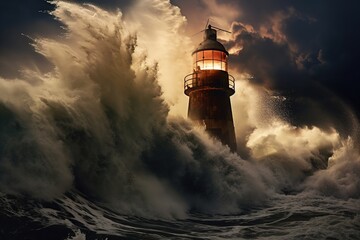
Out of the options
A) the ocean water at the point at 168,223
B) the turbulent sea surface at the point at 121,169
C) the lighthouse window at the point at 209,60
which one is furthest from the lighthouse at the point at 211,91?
the ocean water at the point at 168,223

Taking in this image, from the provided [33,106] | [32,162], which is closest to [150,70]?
[33,106]

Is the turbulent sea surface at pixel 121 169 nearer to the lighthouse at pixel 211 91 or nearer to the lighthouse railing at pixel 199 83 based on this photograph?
the lighthouse at pixel 211 91

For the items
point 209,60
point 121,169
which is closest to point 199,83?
point 209,60

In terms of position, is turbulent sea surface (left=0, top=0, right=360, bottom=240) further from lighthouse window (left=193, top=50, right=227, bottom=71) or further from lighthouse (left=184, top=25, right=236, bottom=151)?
lighthouse window (left=193, top=50, right=227, bottom=71)

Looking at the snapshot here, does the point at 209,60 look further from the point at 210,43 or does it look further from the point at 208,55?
the point at 210,43

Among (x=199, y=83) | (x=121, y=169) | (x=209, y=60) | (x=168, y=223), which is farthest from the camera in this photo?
(x=209, y=60)

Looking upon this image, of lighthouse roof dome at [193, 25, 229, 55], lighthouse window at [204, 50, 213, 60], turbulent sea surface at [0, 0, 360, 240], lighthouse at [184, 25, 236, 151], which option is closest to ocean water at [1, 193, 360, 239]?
turbulent sea surface at [0, 0, 360, 240]
